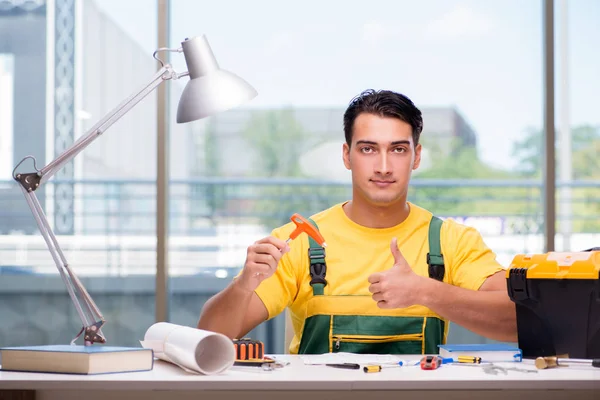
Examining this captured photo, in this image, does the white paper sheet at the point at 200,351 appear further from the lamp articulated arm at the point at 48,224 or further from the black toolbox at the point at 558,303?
the black toolbox at the point at 558,303

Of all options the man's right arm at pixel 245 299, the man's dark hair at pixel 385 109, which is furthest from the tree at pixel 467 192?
the man's right arm at pixel 245 299

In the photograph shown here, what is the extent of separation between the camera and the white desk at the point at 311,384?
1322 mm

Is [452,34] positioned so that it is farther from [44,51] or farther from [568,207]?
[44,51]

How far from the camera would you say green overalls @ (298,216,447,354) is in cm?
201

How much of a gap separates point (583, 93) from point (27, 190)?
2.38m

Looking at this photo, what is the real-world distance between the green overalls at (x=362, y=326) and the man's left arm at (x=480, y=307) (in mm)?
81

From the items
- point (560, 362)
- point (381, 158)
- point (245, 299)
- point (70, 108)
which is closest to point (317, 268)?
point (245, 299)

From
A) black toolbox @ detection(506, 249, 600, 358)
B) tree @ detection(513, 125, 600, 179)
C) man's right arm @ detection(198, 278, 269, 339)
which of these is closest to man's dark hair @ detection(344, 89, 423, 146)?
man's right arm @ detection(198, 278, 269, 339)

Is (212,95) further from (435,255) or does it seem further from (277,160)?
(277,160)

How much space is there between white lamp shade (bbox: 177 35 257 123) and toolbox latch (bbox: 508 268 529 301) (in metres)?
0.70

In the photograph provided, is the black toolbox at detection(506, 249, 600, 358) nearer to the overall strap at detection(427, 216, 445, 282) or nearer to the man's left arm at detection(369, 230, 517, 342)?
the man's left arm at detection(369, 230, 517, 342)

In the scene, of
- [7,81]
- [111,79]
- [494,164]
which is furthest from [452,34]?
[7,81]

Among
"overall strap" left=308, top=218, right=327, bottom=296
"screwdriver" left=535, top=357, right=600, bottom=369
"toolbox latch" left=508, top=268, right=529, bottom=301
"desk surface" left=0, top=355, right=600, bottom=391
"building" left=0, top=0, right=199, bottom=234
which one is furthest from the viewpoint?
"building" left=0, top=0, right=199, bottom=234

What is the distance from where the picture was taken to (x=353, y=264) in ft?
6.89
